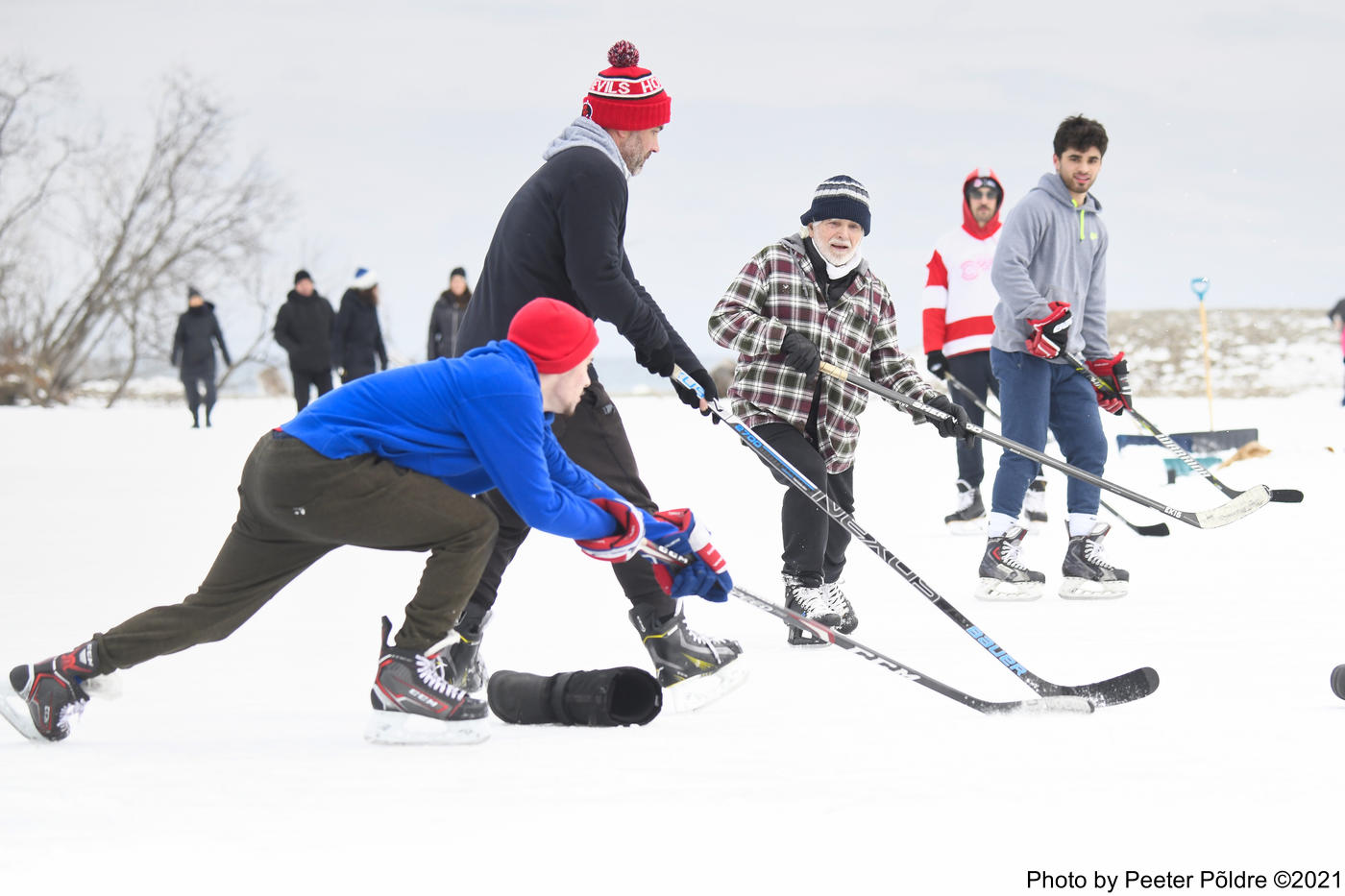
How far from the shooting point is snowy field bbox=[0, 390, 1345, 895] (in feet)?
6.99

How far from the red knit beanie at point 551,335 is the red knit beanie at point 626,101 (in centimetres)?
82

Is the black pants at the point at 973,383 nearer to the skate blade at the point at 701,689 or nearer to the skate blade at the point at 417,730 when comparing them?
the skate blade at the point at 701,689

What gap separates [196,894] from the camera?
202cm

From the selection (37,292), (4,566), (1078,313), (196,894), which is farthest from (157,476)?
(37,292)

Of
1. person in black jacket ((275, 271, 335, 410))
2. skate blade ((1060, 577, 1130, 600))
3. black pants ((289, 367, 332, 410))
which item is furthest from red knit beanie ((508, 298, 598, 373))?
black pants ((289, 367, 332, 410))

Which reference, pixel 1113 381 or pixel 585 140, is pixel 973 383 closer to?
pixel 1113 381

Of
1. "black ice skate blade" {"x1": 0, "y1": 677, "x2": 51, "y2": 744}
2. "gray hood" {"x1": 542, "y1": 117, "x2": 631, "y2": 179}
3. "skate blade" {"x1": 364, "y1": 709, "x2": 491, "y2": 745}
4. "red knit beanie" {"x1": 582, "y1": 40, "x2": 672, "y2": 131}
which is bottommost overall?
"skate blade" {"x1": 364, "y1": 709, "x2": 491, "y2": 745}

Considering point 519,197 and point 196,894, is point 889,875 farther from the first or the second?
point 519,197

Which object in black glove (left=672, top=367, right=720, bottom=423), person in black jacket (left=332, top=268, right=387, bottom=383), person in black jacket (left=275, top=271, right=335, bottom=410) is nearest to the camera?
black glove (left=672, top=367, right=720, bottom=423)

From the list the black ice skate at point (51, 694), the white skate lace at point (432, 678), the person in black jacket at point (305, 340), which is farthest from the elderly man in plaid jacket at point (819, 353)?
the person in black jacket at point (305, 340)

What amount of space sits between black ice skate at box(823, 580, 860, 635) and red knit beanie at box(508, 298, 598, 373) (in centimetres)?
172

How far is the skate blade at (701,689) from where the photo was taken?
328 cm

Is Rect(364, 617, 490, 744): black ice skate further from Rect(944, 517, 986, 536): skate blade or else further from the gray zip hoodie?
Rect(944, 517, 986, 536): skate blade

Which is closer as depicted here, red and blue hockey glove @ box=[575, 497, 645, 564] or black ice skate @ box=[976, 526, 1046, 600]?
red and blue hockey glove @ box=[575, 497, 645, 564]
